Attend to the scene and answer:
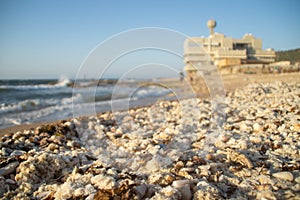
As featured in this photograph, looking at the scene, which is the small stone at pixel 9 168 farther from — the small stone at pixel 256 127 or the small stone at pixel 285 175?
the small stone at pixel 256 127

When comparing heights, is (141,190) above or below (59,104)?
above

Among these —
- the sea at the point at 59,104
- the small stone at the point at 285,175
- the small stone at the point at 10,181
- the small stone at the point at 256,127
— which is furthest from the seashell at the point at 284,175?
the sea at the point at 59,104

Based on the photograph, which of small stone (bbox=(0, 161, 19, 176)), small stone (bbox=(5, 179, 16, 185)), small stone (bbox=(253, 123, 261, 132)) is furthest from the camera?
small stone (bbox=(253, 123, 261, 132))

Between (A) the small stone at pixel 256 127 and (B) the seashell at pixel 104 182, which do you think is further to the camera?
(A) the small stone at pixel 256 127

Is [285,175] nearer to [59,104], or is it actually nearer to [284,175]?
[284,175]

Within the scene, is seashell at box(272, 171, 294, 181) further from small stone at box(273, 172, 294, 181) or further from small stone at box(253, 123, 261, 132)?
small stone at box(253, 123, 261, 132)

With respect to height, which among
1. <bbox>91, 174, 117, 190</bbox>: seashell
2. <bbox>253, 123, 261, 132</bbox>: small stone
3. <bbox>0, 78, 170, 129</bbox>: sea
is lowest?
<bbox>0, 78, 170, 129</bbox>: sea

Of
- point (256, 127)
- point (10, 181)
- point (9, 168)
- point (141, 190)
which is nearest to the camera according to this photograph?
point (141, 190)

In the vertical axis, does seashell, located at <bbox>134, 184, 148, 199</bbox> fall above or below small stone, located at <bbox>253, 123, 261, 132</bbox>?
below

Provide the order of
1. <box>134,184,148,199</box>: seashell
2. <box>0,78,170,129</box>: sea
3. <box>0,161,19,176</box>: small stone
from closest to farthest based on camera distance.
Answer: <box>134,184,148,199</box>: seashell → <box>0,161,19,176</box>: small stone → <box>0,78,170,129</box>: sea

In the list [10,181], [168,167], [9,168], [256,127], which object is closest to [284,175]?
[168,167]

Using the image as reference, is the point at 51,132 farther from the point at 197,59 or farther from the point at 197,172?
the point at 197,59

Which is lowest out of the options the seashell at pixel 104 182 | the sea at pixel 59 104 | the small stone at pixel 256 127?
the sea at pixel 59 104

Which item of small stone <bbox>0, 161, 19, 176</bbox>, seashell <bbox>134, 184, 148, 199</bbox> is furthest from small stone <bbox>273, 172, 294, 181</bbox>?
small stone <bbox>0, 161, 19, 176</bbox>
